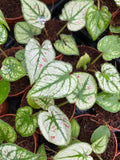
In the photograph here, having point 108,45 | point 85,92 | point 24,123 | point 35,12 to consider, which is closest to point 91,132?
point 85,92

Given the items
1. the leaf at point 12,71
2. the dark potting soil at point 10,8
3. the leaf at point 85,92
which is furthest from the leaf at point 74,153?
the dark potting soil at point 10,8

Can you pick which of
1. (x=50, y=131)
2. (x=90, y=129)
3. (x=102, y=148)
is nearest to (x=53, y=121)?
(x=50, y=131)

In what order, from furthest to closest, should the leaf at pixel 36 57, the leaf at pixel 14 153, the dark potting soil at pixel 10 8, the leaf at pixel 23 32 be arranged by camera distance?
the dark potting soil at pixel 10 8 → the leaf at pixel 23 32 → the leaf at pixel 36 57 → the leaf at pixel 14 153

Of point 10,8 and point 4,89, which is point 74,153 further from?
point 10,8

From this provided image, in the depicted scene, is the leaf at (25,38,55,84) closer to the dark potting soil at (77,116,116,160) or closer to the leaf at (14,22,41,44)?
the leaf at (14,22,41,44)

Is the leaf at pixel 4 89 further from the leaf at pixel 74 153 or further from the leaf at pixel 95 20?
the leaf at pixel 95 20
